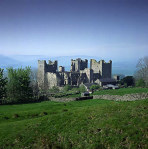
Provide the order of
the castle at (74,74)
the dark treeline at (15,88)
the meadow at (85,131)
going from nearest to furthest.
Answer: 1. the meadow at (85,131)
2. the dark treeline at (15,88)
3. the castle at (74,74)

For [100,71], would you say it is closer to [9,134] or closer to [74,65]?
[74,65]

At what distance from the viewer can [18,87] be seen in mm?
44500

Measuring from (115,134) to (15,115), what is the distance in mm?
12867

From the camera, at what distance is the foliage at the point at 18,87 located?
44.1 meters

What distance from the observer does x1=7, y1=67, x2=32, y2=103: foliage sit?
44094mm

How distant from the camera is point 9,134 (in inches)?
523

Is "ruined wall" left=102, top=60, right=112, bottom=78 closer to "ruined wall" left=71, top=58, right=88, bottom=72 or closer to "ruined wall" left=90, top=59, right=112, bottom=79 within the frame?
"ruined wall" left=90, top=59, right=112, bottom=79

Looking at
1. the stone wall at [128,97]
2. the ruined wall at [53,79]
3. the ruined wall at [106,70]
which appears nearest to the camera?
the stone wall at [128,97]

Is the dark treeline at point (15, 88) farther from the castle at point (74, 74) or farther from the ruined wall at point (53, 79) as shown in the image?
the castle at point (74, 74)

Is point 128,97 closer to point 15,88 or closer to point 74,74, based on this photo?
point 15,88

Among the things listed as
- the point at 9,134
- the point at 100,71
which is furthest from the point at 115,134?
the point at 100,71

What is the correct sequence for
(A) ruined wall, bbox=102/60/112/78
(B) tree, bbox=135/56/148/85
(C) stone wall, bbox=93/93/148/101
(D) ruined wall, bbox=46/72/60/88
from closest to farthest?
(C) stone wall, bbox=93/93/148/101
(B) tree, bbox=135/56/148/85
(D) ruined wall, bbox=46/72/60/88
(A) ruined wall, bbox=102/60/112/78

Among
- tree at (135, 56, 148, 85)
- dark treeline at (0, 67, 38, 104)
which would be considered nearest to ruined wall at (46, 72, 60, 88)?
tree at (135, 56, 148, 85)

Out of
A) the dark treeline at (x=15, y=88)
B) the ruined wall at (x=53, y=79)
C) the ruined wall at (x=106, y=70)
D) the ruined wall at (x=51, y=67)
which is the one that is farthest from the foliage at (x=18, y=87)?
the ruined wall at (x=106, y=70)
